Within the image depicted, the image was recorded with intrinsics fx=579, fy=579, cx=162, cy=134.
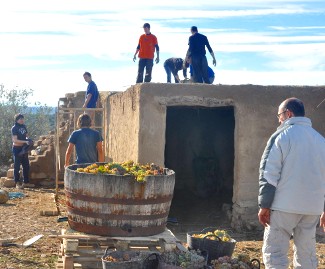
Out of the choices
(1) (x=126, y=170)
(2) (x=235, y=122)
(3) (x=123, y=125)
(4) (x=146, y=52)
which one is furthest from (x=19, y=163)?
(1) (x=126, y=170)

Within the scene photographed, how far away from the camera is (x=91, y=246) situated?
6.53 m

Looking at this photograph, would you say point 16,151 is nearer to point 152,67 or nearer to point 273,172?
point 152,67

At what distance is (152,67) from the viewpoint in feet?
40.0

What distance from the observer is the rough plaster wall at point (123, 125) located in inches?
387

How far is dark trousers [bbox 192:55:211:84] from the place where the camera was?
1140 cm

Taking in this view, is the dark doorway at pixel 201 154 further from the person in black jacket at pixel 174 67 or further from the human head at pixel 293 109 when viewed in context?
the human head at pixel 293 109

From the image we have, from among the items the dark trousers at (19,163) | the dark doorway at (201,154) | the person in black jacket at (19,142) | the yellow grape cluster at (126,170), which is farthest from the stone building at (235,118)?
the dark trousers at (19,163)

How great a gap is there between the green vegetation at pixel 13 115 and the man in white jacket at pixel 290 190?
16.4 m

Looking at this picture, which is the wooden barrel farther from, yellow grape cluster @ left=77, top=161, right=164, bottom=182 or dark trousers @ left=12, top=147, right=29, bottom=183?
dark trousers @ left=12, top=147, right=29, bottom=183

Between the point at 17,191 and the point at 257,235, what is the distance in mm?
6209

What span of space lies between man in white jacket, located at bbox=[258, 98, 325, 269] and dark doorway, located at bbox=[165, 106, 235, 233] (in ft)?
22.4

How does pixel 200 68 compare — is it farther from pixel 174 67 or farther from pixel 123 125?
pixel 123 125

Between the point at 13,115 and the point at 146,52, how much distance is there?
12.2 metres

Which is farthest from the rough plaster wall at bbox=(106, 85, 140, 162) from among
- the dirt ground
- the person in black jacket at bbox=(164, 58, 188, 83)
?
the dirt ground
